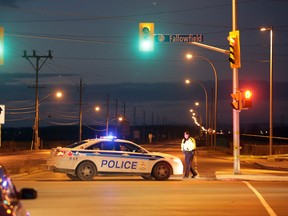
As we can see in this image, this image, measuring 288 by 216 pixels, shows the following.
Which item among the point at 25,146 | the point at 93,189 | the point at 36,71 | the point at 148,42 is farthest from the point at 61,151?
the point at 25,146

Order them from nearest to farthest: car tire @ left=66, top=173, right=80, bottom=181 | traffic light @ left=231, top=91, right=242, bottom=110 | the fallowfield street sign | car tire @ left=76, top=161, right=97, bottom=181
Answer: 1. car tire @ left=76, top=161, right=97, bottom=181
2. car tire @ left=66, top=173, right=80, bottom=181
3. traffic light @ left=231, top=91, right=242, bottom=110
4. the fallowfield street sign

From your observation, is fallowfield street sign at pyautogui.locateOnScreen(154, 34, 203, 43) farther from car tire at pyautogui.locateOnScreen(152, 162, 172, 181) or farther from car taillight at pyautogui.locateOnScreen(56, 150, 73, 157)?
car taillight at pyautogui.locateOnScreen(56, 150, 73, 157)

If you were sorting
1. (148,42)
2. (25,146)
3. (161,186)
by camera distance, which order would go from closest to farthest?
(161,186) < (148,42) < (25,146)

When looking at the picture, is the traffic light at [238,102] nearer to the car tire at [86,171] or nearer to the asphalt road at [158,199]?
the asphalt road at [158,199]

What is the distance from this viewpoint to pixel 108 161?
20.5 m

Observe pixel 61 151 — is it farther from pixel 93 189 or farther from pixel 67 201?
pixel 67 201

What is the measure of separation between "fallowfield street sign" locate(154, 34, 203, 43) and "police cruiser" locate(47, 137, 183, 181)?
4632 millimetres

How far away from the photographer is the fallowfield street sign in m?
23.0

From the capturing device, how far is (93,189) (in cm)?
1695

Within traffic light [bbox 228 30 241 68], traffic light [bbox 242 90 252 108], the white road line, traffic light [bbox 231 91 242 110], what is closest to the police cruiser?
traffic light [bbox 231 91 242 110]

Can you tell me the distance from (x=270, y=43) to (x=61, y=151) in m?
23.3

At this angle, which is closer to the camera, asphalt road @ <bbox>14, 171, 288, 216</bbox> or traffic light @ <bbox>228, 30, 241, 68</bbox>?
asphalt road @ <bbox>14, 171, 288, 216</bbox>

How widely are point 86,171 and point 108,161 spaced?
86cm

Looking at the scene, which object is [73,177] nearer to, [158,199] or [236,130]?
[236,130]
